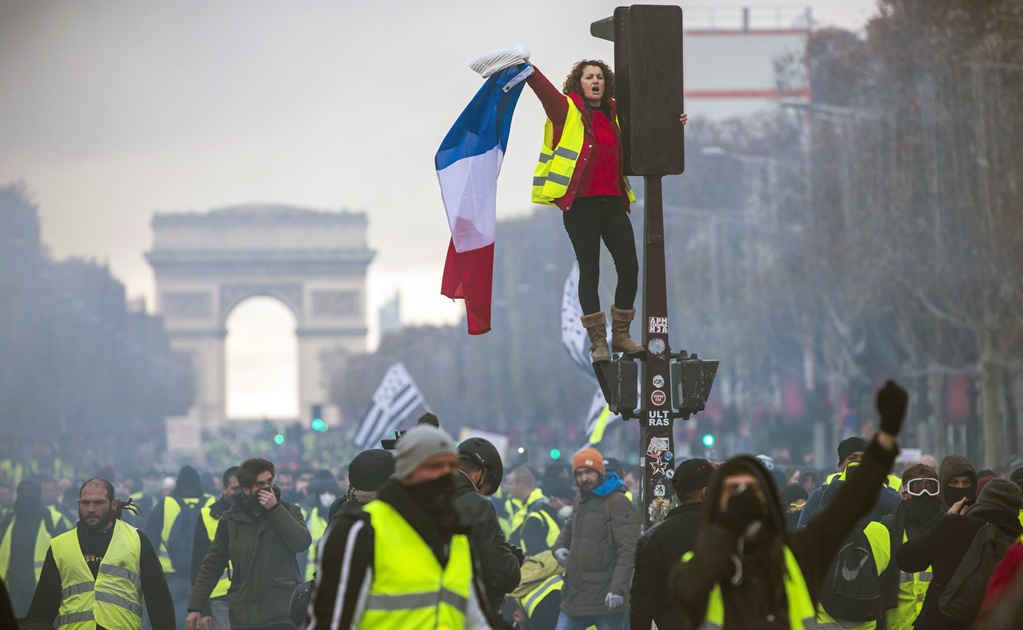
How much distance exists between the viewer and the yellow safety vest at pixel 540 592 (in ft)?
43.5

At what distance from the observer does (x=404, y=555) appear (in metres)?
5.71

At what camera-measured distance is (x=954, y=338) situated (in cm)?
3997

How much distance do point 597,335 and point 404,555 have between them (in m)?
3.94

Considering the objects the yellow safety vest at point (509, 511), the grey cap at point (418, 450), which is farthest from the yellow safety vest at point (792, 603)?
the yellow safety vest at point (509, 511)


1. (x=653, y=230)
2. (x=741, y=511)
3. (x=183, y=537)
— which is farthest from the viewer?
(x=183, y=537)

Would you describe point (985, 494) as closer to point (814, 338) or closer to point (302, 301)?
point (814, 338)

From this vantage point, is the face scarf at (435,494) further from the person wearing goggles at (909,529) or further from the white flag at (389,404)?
the white flag at (389,404)

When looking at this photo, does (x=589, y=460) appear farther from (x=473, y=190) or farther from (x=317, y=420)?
(x=317, y=420)

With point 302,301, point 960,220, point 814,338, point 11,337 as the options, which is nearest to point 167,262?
point 302,301

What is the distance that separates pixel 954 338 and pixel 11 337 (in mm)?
30897

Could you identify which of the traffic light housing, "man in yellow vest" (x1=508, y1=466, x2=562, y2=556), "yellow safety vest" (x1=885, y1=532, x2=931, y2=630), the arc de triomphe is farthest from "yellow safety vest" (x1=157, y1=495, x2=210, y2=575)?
the arc de triomphe

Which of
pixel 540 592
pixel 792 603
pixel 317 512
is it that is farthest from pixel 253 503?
pixel 317 512

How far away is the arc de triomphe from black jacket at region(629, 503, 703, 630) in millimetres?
102187

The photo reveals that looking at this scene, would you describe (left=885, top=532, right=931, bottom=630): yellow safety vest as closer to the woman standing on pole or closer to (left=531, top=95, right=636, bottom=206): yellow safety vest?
the woman standing on pole
